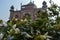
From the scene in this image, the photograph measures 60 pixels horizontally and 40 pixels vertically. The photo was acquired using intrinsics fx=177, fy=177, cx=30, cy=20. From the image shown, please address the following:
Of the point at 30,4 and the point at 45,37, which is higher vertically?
the point at 30,4

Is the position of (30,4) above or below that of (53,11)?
above

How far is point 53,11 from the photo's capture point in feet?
5.19

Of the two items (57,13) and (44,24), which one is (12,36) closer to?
(44,24)

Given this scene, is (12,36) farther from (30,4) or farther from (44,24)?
(30,4)

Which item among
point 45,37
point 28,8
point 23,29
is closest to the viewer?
point 45,37

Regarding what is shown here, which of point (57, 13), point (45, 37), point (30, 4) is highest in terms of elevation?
point (30, 4)

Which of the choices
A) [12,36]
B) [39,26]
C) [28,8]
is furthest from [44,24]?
[28,8]

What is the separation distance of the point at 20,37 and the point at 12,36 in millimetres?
52

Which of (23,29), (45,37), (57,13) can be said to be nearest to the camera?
(45,37)

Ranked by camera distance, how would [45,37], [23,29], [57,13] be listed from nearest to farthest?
1. [45,37]
2. [23,29]
3. [57,13]

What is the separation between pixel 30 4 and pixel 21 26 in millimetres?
23037

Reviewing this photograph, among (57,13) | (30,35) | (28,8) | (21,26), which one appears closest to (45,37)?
(30,35)

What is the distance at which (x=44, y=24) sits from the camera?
1290 millimetres

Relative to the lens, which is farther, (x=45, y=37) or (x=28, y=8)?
(x=28, y=8)
